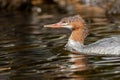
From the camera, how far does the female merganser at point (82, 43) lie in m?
14.7

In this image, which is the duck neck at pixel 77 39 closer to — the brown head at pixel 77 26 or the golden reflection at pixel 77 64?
the brown head at pixel 77 26

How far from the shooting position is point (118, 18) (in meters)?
24.7

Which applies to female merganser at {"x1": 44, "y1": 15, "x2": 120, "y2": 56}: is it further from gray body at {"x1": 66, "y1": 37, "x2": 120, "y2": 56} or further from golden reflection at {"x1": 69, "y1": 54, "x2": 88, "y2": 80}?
golden reflection at {"x1": 69, "y1": 54, "x2": 88, "y2": 80}

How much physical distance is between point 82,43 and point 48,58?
1.53m

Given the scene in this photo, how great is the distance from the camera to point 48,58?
14883 mm

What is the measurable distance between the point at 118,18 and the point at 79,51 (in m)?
9.64

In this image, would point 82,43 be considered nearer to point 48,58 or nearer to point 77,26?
point 77,26

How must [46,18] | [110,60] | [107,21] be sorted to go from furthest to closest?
[46,18], [107,21], [110,60]

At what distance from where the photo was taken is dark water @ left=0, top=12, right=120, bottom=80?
1253cm

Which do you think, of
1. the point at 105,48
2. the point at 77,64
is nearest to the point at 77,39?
the point at 105,48

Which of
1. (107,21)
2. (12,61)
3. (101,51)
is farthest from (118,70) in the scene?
(107,21)

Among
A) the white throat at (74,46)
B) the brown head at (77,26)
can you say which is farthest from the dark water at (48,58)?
the brown head at (77,26)

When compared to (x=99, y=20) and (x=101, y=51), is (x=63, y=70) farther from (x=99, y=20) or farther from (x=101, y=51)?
(x=99, y=20)

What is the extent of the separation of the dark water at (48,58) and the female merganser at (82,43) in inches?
11.5
